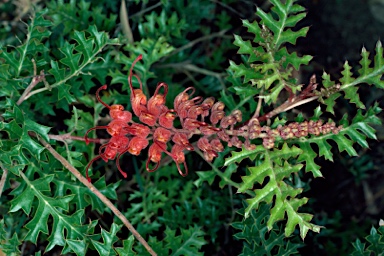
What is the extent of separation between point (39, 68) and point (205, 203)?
795mm

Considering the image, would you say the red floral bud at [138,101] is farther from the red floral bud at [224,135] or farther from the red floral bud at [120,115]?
the red floral bud at [224,135]

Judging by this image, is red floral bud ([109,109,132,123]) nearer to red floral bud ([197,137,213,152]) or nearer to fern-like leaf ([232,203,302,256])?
red floral bud ([197,137,213,152])

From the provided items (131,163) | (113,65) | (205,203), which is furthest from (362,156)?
(113,65)

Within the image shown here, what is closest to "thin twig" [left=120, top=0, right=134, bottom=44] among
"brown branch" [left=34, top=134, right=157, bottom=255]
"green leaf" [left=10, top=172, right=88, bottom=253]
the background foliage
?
the background foliage

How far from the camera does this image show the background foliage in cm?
157

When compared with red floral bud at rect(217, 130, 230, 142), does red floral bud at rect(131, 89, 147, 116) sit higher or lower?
higher

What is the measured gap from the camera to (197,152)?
1935mm

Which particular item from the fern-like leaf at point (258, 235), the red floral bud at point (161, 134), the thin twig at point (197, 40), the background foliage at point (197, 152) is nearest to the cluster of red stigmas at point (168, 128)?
the red floral bud at point (161, 134)

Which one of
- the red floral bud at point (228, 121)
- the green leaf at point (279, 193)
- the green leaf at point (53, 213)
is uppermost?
the red floral bud at point (228, 121)

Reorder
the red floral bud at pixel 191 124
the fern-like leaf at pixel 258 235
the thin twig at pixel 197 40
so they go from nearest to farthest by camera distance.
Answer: the red floral bud at pixel 191 124, the fern-like leaf at pixel 258 235, the thin twig at pixel 197 40

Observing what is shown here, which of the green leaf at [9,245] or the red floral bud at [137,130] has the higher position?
the red floral bud at [137,130]

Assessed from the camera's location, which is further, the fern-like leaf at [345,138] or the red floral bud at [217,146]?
the fern-like leaf at [345,138]

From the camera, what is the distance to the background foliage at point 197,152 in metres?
1.57

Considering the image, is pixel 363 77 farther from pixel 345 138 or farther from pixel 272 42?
pixel 272 42
